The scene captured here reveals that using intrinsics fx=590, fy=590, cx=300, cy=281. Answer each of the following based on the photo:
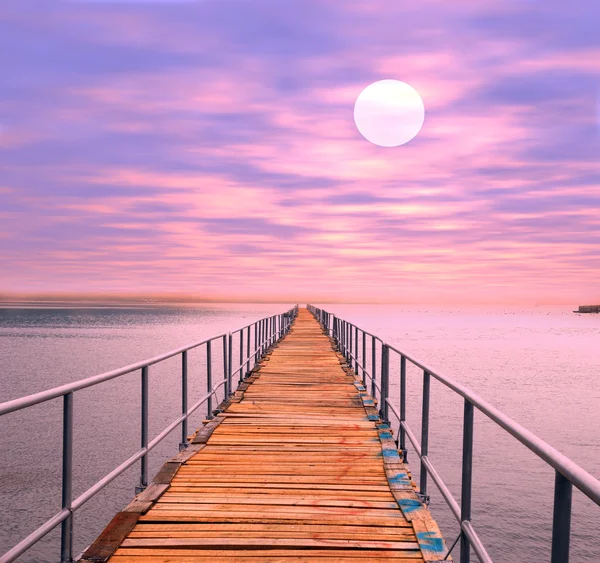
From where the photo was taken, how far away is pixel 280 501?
17.2ft

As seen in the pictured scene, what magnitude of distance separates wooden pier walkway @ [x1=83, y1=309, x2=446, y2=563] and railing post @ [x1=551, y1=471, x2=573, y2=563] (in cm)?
197

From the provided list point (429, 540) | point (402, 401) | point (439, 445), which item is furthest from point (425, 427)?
point (439, 445)

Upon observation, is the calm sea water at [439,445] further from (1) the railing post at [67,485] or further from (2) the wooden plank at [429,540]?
(1) the railing post at [67,485]

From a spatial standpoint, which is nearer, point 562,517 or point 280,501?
point 562,517

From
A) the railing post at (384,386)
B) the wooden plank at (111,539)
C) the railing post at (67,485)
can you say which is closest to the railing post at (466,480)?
the wooden plank at (111,539)

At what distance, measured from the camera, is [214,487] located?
5.60m

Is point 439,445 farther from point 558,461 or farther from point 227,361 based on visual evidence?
point 558,461

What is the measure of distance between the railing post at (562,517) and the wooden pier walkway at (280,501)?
197 cm

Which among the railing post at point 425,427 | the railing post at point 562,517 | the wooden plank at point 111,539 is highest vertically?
the railing post at point 562,517

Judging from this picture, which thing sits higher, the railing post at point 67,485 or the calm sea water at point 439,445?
the railing post at point 67,485

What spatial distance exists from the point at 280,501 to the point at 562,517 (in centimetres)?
344

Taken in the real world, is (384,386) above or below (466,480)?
below

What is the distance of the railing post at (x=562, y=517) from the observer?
2.15m

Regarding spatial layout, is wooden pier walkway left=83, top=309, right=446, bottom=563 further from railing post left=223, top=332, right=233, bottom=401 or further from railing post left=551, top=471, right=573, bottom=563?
railing post left=551, top=471, right=573, bottom=563
